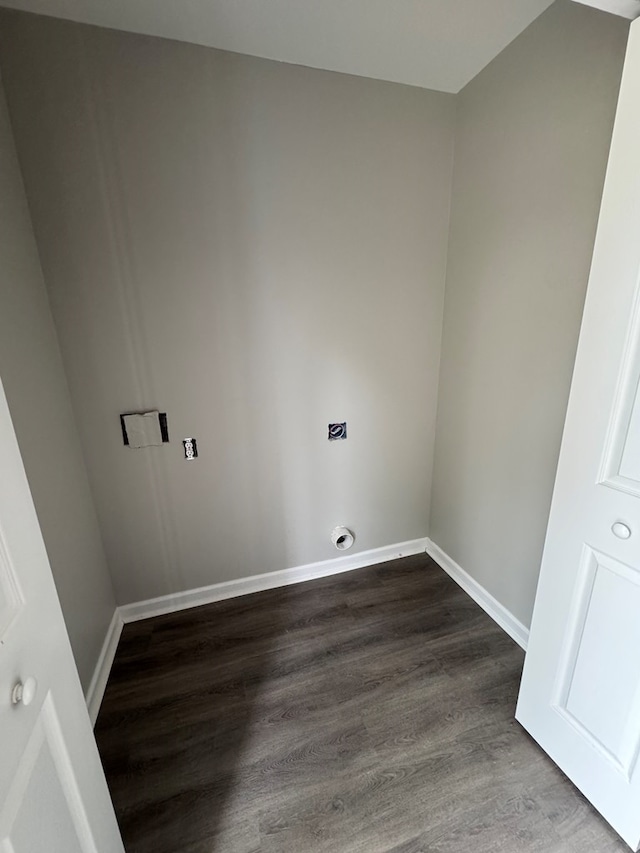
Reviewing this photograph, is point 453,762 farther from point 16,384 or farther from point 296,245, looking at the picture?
point 296,245

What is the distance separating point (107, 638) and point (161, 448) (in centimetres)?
91

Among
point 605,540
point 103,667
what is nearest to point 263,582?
point 103,667

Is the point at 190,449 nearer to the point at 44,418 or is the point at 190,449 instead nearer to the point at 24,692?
the point at 44,418

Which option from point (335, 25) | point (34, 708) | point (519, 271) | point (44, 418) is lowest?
point (34, 708)

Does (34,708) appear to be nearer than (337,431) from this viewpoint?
Yes

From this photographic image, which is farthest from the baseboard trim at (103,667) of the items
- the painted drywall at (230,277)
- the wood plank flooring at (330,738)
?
the painted drywall at (230,277)

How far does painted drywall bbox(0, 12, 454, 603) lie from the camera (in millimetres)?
1380

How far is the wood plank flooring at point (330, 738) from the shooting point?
111 centimetres

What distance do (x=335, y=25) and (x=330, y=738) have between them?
2589 mm

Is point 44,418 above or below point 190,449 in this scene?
above

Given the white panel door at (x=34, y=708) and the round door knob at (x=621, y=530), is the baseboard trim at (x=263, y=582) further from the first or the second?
the round door knob at (x=621, y=530)

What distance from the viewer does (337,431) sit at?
1981mm

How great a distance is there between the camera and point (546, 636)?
1.21m

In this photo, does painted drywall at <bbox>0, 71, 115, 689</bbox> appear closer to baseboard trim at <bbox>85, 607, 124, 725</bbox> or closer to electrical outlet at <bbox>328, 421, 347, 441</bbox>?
baseboard trim at <bbox>85, 607, 124, 725</bbox>
